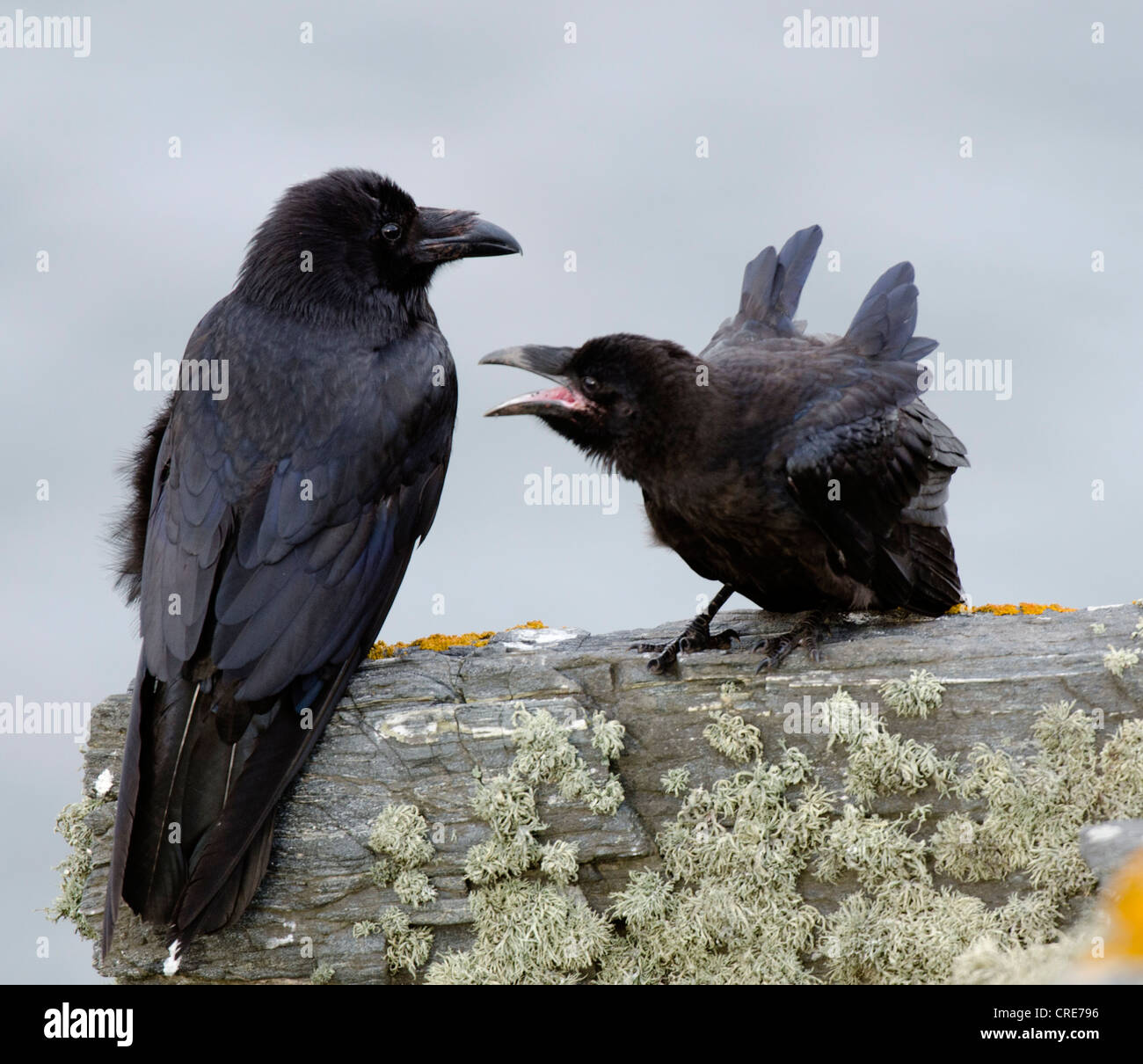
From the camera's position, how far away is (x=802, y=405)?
561 centimetres

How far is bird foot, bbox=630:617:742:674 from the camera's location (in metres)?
5.26

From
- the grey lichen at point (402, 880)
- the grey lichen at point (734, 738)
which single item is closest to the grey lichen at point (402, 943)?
the grey lichen at point (402, 880)

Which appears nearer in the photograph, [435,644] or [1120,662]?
[1120,662]

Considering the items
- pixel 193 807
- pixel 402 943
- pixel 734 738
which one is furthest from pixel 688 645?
pixel 193 807

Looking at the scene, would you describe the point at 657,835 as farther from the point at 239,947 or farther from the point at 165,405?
the point at 165,405

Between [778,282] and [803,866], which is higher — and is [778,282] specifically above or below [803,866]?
above

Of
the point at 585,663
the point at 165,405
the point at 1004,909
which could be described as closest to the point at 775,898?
the point at 1004,909

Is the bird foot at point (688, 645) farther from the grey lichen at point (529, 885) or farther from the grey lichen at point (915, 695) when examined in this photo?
the grey lichen at point (915, 695)

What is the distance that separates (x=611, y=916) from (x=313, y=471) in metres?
1.97

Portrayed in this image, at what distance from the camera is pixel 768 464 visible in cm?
548

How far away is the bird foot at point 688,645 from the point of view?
207 inches

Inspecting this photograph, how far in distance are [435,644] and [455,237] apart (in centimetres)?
177

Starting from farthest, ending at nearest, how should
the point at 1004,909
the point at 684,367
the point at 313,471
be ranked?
the point at 684,367
the point at 313,471
the point at 1004,909

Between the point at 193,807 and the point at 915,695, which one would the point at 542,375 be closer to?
→ the point at 915,695
